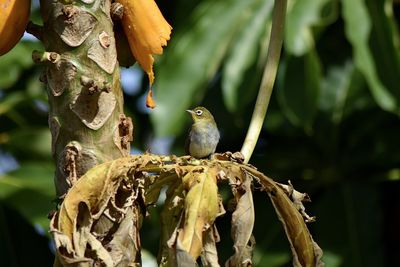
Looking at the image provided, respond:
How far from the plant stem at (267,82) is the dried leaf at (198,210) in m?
0.10

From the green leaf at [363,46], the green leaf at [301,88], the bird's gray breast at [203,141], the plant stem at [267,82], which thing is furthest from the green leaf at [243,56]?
the plant stem at [267,82]

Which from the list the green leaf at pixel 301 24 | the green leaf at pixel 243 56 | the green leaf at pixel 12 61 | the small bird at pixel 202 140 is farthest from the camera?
the green leaf at pixel 12 61

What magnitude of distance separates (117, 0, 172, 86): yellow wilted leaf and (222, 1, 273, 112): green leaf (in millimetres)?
2194

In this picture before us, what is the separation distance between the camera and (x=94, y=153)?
1527 mm

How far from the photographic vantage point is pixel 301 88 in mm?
3926

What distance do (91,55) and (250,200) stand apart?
32cm

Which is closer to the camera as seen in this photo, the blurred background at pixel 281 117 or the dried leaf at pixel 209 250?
the dried leaf at pixel 209 250

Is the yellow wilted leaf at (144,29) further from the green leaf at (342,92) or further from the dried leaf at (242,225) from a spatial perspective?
the green leaf at (342,92)

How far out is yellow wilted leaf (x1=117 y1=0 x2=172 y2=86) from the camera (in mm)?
1627

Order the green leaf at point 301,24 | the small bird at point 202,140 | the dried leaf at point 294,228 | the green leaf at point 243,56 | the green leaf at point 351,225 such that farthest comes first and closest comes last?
the green leaf at point 351,225, the green leaf at point 243,56, the green leaf at point 301,24, the small bird at point 202,140, the dried leaf at point 294,228

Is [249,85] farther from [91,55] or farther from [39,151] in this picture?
[91,55]

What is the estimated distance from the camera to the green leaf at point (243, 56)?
12.8 ft

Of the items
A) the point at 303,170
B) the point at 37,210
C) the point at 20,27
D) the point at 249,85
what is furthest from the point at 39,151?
the point at 20,27

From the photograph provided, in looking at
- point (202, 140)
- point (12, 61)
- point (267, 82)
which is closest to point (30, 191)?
point (12, 61)
